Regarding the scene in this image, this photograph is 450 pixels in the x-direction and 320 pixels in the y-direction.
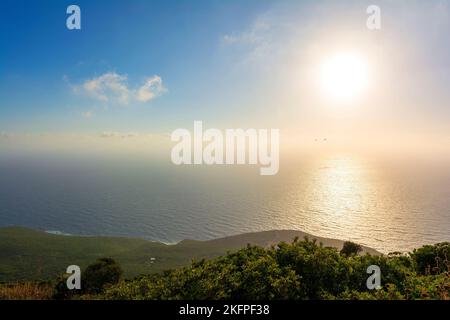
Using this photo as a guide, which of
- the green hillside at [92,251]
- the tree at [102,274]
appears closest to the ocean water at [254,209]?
the green hillside at [92,251]

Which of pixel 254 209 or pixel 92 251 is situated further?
pixel 254 209

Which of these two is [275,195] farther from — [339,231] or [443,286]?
[443,286]

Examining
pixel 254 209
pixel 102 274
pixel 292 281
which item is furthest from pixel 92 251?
pixel 292 281

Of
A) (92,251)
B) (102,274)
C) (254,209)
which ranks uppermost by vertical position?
(102,274)

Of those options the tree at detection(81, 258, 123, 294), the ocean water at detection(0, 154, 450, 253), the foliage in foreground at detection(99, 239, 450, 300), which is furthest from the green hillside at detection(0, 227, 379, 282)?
the foliage in foreground at detection(99, 239, 450, 300)

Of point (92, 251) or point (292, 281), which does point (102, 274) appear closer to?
point (292, 281)

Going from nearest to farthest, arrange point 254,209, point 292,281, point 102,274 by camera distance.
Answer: point 292,281, point 102,274, point 254,209
